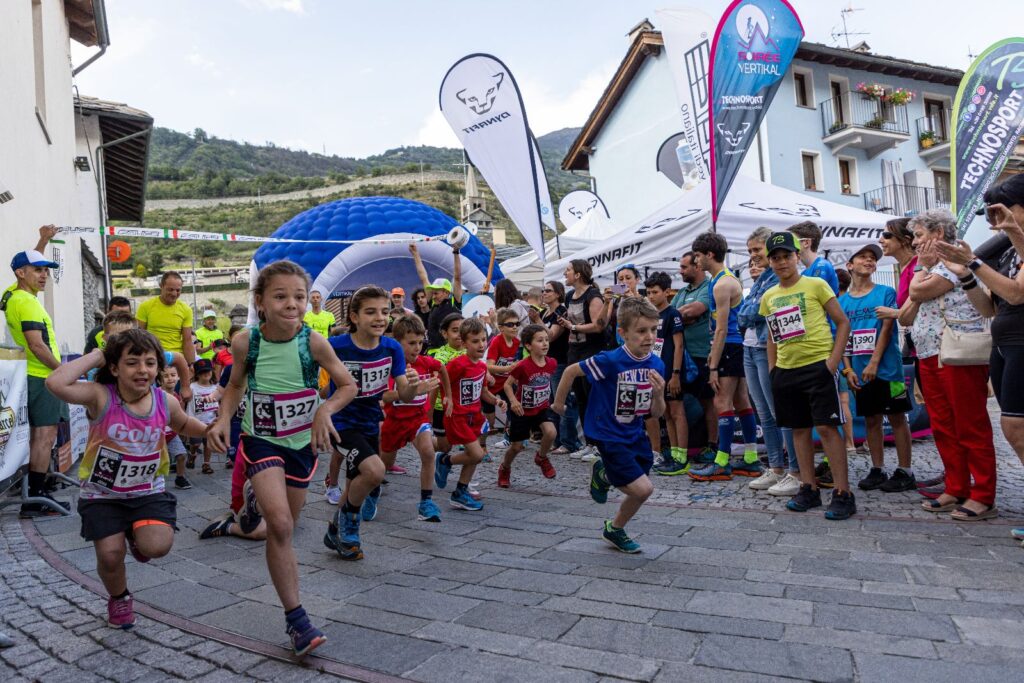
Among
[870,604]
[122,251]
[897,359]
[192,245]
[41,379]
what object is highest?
[192,245]

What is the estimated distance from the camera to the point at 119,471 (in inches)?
144

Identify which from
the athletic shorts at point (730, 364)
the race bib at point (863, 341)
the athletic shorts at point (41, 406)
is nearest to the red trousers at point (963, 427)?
the race bib at point (863, 341)

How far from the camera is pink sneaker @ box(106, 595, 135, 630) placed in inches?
139

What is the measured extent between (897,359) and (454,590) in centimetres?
433

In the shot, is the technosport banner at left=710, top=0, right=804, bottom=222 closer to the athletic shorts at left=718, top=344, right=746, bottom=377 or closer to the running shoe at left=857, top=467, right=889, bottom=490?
the athletic shorts at left=718, top=344, right=746, bottom=377

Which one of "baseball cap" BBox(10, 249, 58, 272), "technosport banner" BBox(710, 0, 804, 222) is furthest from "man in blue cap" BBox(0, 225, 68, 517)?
"technosport banner" BBox(710, 0, 804, 222)

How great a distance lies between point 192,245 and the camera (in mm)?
74438

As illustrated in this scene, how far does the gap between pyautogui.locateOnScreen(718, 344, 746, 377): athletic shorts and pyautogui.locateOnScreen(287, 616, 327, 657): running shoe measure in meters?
4.84

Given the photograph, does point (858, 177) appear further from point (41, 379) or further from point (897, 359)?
point (41, 379)

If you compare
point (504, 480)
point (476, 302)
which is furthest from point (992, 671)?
point (476, 302)

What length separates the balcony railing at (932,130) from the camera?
1214 inches

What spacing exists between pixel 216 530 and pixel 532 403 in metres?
2.90

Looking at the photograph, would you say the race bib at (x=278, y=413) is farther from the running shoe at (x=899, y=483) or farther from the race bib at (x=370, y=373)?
the running shoe at (x=899, y=483)

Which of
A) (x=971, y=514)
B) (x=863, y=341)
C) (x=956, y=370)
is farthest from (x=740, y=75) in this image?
(x=971, y=514)
